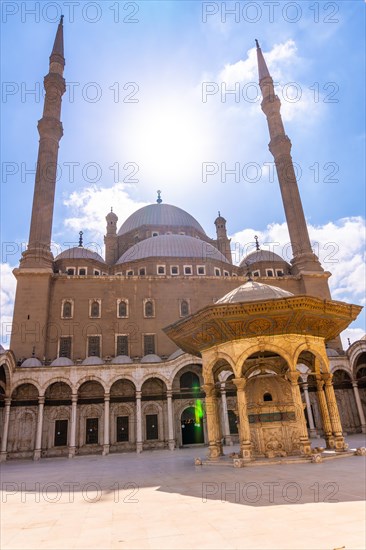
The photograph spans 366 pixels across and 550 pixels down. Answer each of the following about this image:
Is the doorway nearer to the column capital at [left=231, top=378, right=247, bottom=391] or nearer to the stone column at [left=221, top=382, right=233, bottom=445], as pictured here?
the stone column at [left=221, top=382, right=233, bottom=445]

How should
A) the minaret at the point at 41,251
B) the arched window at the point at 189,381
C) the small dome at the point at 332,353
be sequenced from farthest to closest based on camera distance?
1. the small dome at the point at 332,353
2. the minaret at the point at 41,251
3. the arched window at the point at 189,381

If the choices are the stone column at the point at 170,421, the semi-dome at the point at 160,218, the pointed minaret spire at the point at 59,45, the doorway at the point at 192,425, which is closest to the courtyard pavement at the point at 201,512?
the stone column at the point at 170,421

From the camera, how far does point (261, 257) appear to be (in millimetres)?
34906

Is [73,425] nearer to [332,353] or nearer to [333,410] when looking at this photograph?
[333,410]

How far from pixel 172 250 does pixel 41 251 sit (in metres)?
10.9

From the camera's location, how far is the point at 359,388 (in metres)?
25.2

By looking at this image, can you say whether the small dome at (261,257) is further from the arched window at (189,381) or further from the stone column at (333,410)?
the stone column at (333,410)

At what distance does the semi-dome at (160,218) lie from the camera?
40.0 metres

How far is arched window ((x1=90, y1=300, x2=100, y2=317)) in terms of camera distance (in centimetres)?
2631

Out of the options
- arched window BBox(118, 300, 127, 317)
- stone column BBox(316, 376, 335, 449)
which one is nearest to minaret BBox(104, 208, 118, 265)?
arched window BBox(118, 300, 127, 317)

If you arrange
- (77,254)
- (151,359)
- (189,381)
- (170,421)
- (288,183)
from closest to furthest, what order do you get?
(170,421) < (151,359) < (189,381) < (77,254) < (288,183)

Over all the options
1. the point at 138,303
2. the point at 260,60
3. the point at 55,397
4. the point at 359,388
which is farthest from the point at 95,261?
the point at 260,60

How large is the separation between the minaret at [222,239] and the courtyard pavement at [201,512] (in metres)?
31.5

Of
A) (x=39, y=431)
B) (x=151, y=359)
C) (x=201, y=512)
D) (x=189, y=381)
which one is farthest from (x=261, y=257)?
(x=201, y=512)
